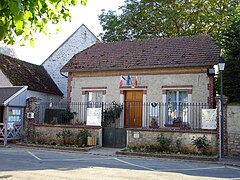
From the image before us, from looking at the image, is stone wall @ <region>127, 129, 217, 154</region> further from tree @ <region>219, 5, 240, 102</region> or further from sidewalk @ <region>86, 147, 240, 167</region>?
tree @ <region>219, 5, 240, 102</region>

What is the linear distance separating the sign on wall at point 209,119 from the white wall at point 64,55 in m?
14.0

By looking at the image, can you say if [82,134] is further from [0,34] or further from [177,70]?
[0,34]

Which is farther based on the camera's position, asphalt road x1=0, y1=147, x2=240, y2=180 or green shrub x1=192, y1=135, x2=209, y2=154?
green shrub x1=192, y1=135, x2=209, y2=154

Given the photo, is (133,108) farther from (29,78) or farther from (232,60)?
(29,78)

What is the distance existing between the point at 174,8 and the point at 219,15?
357cm

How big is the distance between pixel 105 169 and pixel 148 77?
351 inches

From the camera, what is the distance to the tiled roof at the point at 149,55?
1706 centimetres

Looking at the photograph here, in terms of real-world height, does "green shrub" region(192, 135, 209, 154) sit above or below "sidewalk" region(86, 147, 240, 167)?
above

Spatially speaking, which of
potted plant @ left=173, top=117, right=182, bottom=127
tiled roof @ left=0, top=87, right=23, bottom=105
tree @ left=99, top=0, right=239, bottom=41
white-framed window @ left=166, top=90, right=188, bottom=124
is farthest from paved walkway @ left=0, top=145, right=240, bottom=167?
tree @ left=99, top=0, right=239, bottom=41

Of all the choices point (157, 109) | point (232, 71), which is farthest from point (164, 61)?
point (232, 71)

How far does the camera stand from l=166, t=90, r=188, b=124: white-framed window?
1656cm

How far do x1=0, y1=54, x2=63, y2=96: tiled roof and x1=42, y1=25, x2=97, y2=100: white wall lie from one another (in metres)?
0.62

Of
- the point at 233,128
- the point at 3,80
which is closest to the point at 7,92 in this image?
the point at 3,80

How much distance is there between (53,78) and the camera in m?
25.1
